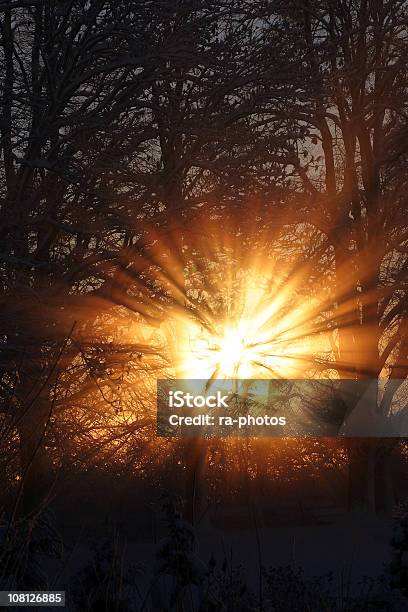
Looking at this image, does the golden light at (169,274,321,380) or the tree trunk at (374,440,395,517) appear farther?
the tree trunk at (374,440,395,517)

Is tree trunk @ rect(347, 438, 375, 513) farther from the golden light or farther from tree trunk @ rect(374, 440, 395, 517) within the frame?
the golden light

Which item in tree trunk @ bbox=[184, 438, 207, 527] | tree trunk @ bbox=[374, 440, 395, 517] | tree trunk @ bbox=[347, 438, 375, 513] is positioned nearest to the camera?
tree trunk @ bbox=[184, 438, 207, 527]

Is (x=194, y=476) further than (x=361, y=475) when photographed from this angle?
No

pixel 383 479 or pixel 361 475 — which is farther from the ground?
pixel 383 479

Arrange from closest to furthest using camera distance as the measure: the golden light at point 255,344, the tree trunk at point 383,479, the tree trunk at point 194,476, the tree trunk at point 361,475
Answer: the golden light at point 255,344, the tree trunk at point 194,476, the tree trunk at point 361,475, the tree trunk at point 383,479

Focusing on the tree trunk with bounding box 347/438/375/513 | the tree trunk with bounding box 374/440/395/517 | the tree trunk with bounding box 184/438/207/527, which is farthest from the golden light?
the tree trunk with bounding box 374/440/395/517

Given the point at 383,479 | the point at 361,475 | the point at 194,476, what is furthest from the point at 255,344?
the point at 383,479

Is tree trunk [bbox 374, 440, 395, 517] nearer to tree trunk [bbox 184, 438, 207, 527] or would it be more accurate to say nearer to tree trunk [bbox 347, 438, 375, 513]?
tree trunk [bbox 347, 438, 375, 513]

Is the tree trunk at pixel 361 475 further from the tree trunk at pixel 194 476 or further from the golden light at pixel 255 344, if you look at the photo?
the tree trunk at pixel 194 476

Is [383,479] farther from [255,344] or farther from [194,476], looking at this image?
[255,344]

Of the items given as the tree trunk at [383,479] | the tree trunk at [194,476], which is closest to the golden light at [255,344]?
the tree trunk at [194,476]

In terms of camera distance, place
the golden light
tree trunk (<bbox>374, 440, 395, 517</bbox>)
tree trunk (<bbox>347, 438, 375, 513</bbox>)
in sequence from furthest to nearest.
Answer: tree trunk (<bbox>374, 440, 395, 517</bbox>), tree trunk (<bbox>347, 438, 375, 513</bbox>), the golden light

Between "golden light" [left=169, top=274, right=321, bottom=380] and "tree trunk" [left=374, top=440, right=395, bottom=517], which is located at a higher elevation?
"golden light" [left=169, top=274, right=321, bottom=380]

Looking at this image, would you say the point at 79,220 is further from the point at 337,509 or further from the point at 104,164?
the point at 337,509
